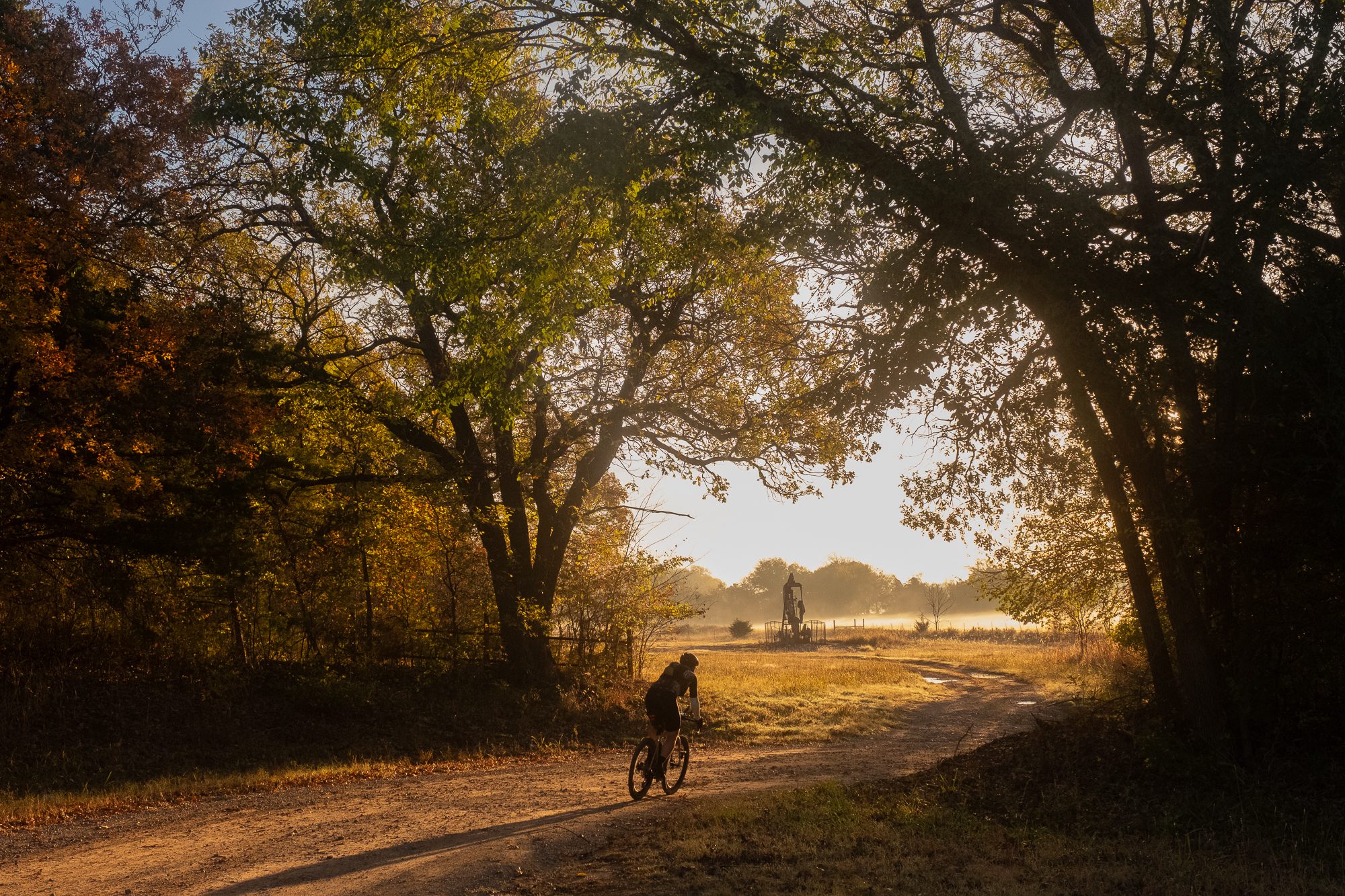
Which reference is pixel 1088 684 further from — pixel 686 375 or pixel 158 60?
pixel 158 60

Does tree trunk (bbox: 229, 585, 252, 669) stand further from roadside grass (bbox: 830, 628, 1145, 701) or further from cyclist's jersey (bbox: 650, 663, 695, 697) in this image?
roadside grass (bbox: 830, 628, 1145, 701)

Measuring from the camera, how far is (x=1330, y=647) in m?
10.4

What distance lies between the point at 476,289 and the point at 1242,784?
1103 cm

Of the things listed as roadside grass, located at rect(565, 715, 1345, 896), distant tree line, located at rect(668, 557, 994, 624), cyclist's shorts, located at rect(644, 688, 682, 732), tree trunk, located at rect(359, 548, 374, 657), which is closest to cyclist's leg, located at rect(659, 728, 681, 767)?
cyclist's shorts, located at rect(644, 688, 682, 732)

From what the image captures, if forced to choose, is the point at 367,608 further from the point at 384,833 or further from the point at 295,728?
the point at 384,833

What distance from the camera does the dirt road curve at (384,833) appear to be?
7.80 m

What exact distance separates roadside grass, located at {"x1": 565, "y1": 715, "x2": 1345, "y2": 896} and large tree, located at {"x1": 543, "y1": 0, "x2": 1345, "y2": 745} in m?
1.24

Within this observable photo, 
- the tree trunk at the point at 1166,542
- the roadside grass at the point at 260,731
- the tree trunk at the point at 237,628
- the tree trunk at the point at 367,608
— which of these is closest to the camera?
the tree trunk at the point at 1166,542

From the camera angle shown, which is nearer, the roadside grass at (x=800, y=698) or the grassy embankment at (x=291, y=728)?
the grassy embankment at (x=291, y=728)

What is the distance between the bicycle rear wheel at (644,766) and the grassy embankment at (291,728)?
4466 mm

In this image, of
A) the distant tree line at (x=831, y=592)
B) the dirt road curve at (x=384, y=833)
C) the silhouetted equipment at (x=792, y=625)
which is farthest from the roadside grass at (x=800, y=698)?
the distant tree line at (x=831, y=592)

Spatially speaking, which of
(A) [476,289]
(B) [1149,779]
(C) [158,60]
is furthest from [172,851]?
(C) [158,60]

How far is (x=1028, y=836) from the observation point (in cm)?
902

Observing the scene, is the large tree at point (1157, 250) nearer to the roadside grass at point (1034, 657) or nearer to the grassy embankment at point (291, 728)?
the roadside grass at point (1034, 657)
